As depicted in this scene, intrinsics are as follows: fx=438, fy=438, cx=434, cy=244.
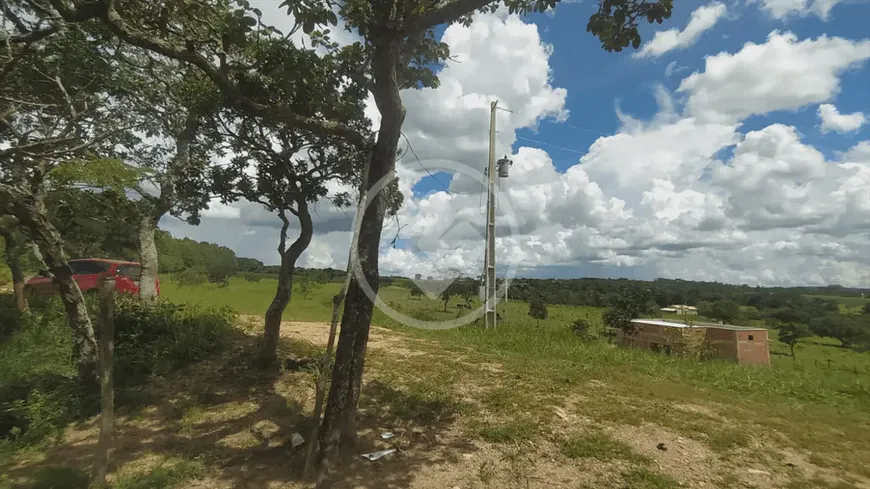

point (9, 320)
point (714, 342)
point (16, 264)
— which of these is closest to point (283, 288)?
point (9, 320)

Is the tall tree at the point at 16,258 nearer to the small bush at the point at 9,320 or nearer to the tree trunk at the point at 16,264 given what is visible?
the tree trunk at the point at 16,264

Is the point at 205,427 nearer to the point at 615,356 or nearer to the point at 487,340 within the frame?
the point at 487,340

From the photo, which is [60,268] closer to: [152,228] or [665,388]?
[152,228]

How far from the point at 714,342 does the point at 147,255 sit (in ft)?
38.4

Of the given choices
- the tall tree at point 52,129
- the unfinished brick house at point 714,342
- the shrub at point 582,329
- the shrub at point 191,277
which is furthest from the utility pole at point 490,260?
the shrub at point 191,277

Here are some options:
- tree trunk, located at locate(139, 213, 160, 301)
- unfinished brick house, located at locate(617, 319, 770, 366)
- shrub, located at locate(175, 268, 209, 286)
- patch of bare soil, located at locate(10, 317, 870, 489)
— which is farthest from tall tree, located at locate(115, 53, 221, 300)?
unfinished brick house, located at locate(617, 319, 770, 366)

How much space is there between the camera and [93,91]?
21.3 ft

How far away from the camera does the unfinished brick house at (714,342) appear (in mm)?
8766

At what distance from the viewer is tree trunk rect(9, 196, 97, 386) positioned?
4555 millimetres

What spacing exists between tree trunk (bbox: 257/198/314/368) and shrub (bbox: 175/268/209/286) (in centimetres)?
998

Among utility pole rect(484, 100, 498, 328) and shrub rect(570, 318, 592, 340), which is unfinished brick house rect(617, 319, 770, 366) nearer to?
shrub rect(570, 318, 592, 340)

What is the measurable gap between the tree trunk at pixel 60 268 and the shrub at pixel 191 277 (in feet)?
33.3

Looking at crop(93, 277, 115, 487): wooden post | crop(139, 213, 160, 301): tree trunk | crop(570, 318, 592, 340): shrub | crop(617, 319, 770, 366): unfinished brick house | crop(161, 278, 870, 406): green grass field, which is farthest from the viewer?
crop(570, 318, 592, 340): shrub

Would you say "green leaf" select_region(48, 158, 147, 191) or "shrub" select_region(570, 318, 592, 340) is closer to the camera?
"green leaf" select_region(48, 158, 147, 191)
